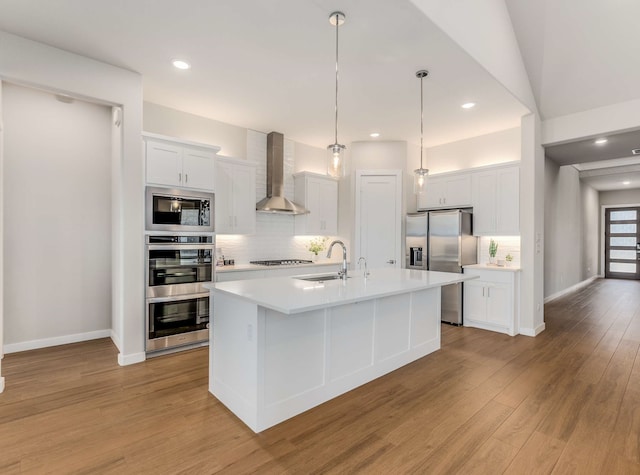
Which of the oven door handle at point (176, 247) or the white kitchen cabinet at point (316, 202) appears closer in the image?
the oven door handle at point (176, 247)

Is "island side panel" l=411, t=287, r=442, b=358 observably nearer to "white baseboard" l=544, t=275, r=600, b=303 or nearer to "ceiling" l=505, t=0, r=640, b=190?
"ceiling" l=505, t=0, r=640, b=190

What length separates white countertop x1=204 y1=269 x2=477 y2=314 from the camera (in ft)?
6.77

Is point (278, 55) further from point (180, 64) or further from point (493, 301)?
point (493, 301)

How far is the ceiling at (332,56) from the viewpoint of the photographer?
8.58 ft

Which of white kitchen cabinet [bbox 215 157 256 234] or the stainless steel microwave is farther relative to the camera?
white kitchen cabinet [bbox 215 157 256 234]

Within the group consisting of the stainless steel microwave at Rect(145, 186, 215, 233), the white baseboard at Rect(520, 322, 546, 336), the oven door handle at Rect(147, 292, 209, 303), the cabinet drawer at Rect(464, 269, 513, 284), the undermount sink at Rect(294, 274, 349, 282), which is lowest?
the white baseboard at Rect(520, 322, 546, 336)

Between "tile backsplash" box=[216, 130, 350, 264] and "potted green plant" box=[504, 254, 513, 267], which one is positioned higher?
"tile backsplash" box=[216, 130, 350, 264]

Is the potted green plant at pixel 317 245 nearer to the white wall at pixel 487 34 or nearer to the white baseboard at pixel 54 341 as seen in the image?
the white baseboard at pixel 54 341

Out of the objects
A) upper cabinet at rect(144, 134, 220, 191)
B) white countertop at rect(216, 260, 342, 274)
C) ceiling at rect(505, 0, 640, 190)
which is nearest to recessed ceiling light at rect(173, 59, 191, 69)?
upper cabinet at rect(144, 134, 220, 191)

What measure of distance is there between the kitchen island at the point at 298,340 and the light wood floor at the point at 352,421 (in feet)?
0.45

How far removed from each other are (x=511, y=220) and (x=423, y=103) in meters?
2.20

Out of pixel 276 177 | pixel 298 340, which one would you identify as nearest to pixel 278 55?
pixel 276 177

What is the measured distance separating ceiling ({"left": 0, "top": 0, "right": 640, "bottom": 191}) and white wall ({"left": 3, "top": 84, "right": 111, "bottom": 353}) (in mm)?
1108

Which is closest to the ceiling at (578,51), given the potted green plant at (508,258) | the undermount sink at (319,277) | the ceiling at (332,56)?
the ceiling at (332,56)
